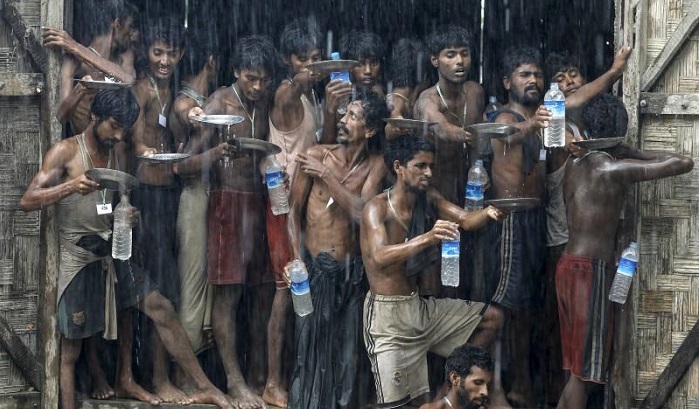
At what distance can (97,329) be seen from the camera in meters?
11.7

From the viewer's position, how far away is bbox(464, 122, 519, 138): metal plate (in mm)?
11062

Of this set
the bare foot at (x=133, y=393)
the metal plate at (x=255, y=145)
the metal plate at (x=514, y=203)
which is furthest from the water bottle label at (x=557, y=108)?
the bare foot at (x=133, y=393)

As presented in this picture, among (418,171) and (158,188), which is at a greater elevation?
(418,171)

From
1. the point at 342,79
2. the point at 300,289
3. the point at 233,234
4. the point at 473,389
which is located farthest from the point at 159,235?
the point at 473,389

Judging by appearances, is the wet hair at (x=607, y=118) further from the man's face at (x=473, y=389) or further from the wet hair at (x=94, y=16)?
the wet hair at (x=94, y=16)

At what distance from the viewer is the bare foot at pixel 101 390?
11.9 meters

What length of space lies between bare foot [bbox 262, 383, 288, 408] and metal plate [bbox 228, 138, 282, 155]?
1755mm

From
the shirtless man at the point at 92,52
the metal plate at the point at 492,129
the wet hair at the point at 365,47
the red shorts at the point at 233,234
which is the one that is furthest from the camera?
the wet hair at the point at 365,47

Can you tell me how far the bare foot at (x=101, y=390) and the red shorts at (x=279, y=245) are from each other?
149 centimetres

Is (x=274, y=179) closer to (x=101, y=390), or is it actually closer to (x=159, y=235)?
(x=159, y=235)

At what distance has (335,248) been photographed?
11609mm

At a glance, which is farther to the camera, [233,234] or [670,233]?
[233,234]

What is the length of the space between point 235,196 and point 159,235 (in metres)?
0.65

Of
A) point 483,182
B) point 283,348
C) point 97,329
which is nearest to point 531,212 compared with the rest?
point 483,182
